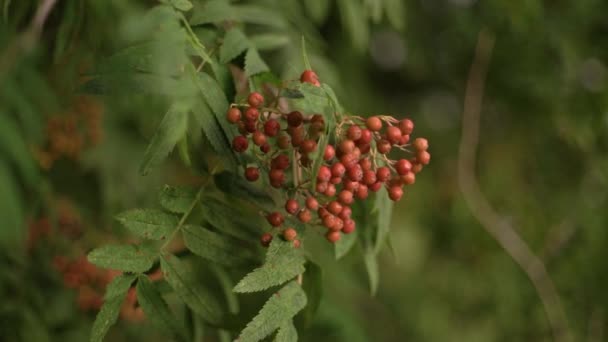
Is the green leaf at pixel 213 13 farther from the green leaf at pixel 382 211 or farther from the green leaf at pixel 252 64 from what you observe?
the green leaf at pixel 382 211

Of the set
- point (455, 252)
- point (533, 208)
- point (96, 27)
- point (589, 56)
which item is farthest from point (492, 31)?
point (96, 27)

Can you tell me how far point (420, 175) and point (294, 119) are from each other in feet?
6.46

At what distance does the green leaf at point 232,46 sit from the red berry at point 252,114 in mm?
112

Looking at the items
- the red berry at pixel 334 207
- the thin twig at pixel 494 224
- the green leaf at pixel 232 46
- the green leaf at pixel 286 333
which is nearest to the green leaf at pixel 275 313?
the green leaf at pixel 286 333

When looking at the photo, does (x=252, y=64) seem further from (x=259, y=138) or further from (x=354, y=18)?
(x=354, y=18)

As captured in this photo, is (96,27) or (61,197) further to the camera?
(61,197)

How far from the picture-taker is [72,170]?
1.75 metres

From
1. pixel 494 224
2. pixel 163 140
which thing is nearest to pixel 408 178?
pixel 163 140

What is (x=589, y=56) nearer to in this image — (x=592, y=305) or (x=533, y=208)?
(x=533, y=208)

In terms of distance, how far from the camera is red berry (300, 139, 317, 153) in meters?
0.84

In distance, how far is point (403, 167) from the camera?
932mm

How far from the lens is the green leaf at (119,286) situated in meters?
0.83

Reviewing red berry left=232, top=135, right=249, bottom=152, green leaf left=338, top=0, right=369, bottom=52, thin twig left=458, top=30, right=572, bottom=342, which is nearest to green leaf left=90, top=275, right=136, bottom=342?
red berry left=232, top=135, right=249, bottom=152

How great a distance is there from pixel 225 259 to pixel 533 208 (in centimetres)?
169
